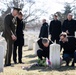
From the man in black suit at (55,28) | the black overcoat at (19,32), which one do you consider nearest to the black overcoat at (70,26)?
the man in black suit at (55,28)

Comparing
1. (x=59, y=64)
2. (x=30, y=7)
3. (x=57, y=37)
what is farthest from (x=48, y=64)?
(x=30, y=7)

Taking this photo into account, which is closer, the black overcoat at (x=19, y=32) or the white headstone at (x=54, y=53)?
the white headstone at (x=54, y=53)

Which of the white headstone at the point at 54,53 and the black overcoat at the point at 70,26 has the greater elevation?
the black overcoat at the point at 70,26

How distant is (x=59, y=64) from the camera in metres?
9.00

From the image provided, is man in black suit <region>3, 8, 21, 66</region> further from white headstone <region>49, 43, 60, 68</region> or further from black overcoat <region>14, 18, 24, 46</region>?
white headstone <region>49, 43, 60, 68</region>

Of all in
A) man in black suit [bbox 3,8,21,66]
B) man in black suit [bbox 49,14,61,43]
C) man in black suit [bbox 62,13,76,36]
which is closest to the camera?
man in black suit [bbox 3,8,21,66]

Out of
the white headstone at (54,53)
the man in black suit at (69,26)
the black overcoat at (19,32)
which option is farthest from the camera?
the man in black suit at (69,26)

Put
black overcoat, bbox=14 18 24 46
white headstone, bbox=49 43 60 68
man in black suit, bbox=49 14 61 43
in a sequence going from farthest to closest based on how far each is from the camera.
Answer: man in black suit, bbox=49 14 61 43, black overcoat, bbox=14 18 24 46, white headstone, bbox=49 43 60 68

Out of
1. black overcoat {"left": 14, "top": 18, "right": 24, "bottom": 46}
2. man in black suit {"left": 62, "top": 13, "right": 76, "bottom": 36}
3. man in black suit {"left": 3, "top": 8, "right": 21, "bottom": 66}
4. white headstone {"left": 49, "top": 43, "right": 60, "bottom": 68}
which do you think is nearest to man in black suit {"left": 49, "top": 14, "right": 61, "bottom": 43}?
man in black suit {"left": 62, "top": 13, "right": 76, "bottom": 36}

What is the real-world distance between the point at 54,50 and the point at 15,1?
3075 cm

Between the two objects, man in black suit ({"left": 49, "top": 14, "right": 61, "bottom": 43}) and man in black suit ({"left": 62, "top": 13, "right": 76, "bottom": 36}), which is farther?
man in black suit ({"left": 49, "top": 14, "right": 61, "bottom": 43})

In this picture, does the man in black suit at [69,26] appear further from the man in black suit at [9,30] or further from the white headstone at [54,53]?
the man in black suit at [9,30]

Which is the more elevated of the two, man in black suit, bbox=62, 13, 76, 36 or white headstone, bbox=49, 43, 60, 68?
man in black suit, bbox=62, 13, 76, 36

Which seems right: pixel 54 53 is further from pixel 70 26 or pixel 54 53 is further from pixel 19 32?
pixel 70 26
